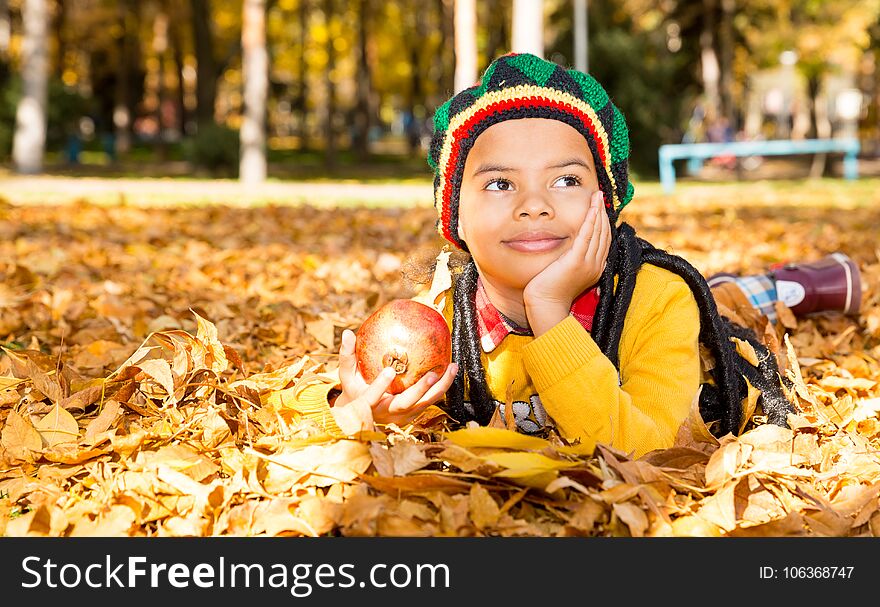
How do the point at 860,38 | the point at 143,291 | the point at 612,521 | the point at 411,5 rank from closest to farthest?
1. the point at 612,521
2. the point at 143,291
3. the point at 860,38
4. the point at 411,5

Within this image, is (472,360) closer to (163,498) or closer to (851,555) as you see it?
(163,498)

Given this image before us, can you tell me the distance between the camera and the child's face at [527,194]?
268cm

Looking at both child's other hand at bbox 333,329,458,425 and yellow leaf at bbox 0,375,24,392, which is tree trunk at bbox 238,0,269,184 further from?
child's other hand at bbox 333,329,458,425

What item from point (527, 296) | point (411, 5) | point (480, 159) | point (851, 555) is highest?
point (411, 5)

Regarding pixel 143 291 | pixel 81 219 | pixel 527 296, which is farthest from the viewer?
pixel 81 219

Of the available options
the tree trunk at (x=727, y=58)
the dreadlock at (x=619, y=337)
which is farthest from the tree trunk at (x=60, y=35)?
the dreadlock at (x=619, y=337)

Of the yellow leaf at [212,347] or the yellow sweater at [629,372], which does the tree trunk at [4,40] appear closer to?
the yellow leaf at [212,347]

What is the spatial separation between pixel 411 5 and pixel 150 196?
77.5 feet

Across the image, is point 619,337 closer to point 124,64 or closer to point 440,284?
point 440,284

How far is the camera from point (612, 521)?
88.4 inches

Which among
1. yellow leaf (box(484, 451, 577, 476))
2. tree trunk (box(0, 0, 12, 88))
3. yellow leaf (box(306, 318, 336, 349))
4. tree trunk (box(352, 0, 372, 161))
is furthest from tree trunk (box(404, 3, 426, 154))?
yellow leaf (box(484, 451, 577, 476))

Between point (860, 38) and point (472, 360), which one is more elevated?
point (860, 38)

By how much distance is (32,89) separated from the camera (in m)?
17.8

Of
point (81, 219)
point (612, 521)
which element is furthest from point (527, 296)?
point (81, 219)
